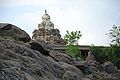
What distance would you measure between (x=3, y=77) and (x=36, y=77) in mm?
3462

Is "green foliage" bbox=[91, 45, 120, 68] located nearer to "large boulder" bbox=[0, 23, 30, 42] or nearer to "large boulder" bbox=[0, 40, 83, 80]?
"large boulder" bbox=[0, 23, 30, 42]

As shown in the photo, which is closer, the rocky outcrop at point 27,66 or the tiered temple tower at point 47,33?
the rocky outcrop at point 27,66

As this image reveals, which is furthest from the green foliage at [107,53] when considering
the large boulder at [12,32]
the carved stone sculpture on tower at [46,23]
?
the carved stone sculpture on tower at [46,23]

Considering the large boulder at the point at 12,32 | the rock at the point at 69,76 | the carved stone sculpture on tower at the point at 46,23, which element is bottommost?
the rock at the point at 69,76

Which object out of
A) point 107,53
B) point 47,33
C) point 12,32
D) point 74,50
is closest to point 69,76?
point 12,32

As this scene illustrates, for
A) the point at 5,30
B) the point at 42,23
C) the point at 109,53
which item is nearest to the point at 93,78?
the point at 5,30

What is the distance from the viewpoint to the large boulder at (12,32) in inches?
1038

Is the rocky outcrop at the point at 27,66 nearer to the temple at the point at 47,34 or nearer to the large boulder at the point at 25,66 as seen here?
the large boulder at the point at 25,66

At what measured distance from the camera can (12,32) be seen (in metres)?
27.1

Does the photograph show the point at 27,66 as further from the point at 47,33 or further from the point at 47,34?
the point at 47,33

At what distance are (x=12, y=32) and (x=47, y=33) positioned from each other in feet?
164

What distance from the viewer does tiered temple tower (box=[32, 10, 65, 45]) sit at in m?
71.2

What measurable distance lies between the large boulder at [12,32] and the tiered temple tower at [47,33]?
40331 millimetres

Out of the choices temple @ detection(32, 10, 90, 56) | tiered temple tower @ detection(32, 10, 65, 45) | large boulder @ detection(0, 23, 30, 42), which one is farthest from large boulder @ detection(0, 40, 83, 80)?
tiered temple tower @ detection(32, 10, 65, 45)
